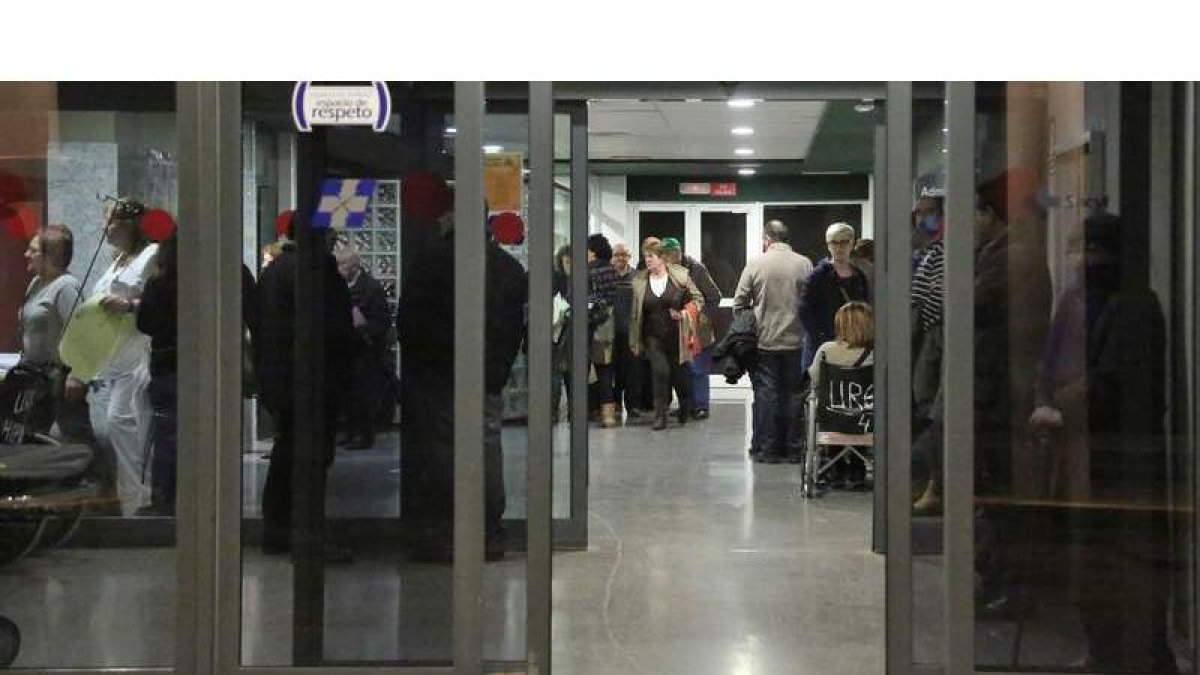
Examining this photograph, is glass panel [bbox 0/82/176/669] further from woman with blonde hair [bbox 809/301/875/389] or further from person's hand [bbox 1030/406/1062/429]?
woman with blonde hair [bbox 809/301/875/389]

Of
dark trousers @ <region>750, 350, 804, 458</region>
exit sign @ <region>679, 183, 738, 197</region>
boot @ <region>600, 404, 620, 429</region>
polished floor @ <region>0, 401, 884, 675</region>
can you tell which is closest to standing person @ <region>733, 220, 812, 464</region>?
dark trousers @ <region>750, 350, 804, 458</region>

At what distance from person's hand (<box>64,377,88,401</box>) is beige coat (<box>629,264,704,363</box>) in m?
8.43

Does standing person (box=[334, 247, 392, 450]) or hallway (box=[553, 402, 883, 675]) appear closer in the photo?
standing person (box=[334, 247, 392, 450])

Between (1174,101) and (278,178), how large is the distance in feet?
8.06

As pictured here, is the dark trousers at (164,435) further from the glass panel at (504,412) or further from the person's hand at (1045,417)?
the person's hand at (1045,417)

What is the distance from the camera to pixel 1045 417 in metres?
3.93

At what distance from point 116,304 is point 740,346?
6.82 meters

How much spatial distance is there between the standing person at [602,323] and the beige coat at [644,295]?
0.74ft

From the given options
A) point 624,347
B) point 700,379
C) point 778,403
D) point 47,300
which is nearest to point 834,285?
point 778,403

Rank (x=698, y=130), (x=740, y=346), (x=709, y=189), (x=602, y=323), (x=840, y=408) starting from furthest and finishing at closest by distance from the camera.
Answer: (x=709, y=189), (x=698, y=130), (x=602, y=323), (x=740, y=346), (x=840, y=408)

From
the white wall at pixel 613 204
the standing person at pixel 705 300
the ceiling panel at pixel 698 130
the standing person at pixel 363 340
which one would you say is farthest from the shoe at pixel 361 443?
the white wall at pixel 613 204

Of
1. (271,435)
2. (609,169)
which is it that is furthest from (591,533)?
(609,169)

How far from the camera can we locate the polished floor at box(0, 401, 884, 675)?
395 cm

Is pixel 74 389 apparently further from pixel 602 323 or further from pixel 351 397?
pixel 602 323
